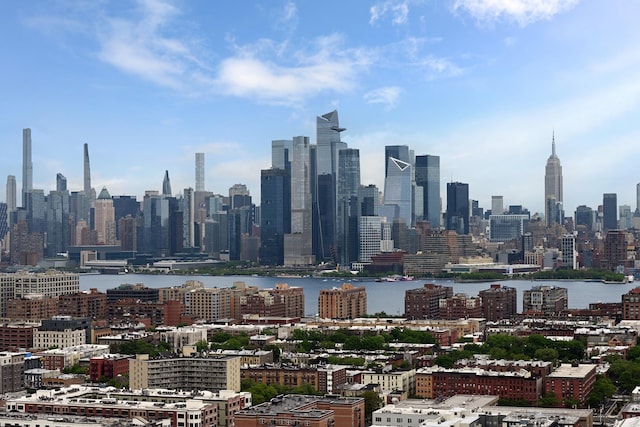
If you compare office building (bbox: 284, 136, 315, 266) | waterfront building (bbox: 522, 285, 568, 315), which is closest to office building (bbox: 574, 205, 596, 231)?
office building (bbox: 284, 136, 315, 266)

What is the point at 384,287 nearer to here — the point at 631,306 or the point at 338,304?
the point at 338,304

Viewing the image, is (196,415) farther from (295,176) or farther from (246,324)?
(295,176)

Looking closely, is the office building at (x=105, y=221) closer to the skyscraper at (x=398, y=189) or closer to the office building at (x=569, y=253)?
the skyscraper at (x=398, y=189)

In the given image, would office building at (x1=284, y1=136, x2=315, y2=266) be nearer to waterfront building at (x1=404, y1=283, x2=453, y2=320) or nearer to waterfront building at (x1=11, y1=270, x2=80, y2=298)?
Answer: waterfront building at (x1=11, y1=270, x2=80, y2=298)

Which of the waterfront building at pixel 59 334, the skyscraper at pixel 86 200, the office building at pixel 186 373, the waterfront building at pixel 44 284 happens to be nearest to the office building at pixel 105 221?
the skyscraper at pixel 86 200

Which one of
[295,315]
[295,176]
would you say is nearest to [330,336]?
[295,315]

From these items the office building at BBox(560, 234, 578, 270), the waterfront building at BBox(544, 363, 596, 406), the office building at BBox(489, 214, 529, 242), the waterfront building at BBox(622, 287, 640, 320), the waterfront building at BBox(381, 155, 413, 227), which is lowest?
the waterfront building at BBox(544, 363, 596, 406)
